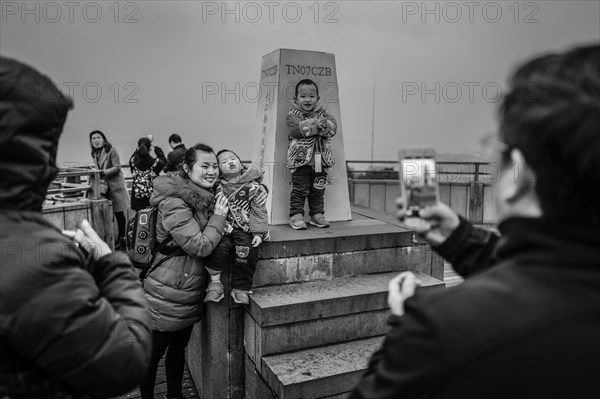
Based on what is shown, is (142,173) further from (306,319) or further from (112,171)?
(306,319)

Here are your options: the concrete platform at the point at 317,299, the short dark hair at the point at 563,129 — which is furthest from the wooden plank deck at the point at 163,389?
the short dark hair at the point at 563,129

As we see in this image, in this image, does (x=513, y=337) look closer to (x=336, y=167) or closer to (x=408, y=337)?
(x=408, y=337)

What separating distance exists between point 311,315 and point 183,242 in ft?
4.08

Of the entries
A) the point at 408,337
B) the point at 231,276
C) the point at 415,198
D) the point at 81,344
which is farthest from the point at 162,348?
the point at 408,337

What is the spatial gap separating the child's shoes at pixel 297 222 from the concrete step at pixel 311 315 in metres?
0.87

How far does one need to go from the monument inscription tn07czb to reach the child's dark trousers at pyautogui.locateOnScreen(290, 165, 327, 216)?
0.33 m

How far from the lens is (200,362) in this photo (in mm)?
4254

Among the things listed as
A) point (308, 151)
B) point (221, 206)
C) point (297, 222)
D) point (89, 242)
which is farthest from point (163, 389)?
point (89, 242)

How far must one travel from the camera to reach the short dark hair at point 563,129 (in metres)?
0.91

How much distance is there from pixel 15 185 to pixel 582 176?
149cm

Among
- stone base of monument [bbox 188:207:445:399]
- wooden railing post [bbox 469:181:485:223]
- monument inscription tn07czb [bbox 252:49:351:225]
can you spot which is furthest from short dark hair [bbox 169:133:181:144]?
wooden railing post [bbox 469:181:485:223]

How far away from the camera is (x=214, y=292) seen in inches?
146

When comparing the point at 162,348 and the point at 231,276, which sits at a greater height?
the point at 231,276

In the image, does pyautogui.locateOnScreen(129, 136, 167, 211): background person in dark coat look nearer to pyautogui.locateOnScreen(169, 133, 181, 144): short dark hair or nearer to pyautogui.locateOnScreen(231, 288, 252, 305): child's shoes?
pyautogui.locateOnScreen(169, 133, 181, 144): short dark hair
